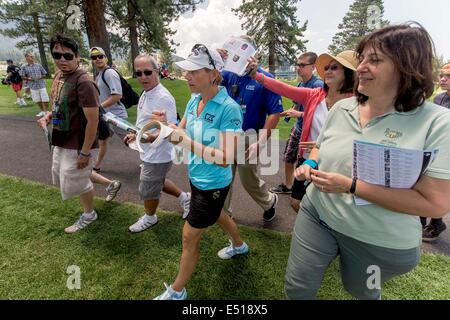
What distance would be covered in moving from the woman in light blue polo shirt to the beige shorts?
1.64m

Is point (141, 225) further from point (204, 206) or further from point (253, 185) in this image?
point (204, 206)

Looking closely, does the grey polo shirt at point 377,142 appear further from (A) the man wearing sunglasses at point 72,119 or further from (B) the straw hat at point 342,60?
(A) the man wearing sunglasses at point 72,119

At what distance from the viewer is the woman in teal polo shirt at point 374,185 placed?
136cm

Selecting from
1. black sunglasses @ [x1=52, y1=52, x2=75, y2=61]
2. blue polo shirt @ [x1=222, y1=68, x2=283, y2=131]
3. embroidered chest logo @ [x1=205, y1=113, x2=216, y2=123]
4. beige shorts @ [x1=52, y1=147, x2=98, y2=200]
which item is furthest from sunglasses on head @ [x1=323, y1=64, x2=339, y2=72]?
beige shorts @ [x1=52, y1=147, x2=98, y2=200]

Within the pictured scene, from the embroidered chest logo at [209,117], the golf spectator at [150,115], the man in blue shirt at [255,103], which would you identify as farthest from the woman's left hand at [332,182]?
the golf spectator at [150,115]

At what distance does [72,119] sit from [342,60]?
2.75m

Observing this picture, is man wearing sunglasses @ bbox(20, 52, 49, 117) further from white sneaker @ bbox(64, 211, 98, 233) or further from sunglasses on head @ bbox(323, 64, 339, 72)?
sunglasses on head @ bbox(323, 64, 339, 72)

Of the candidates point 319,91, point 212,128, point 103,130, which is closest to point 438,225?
point 319,91

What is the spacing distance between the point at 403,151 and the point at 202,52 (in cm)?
141

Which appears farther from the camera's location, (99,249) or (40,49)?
(40,49)

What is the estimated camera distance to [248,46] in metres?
2.59

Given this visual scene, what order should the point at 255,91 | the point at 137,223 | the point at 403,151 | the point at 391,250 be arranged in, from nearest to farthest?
the point at 403,151
the point at 391,250
the point at 255,91
the point at 137,223
